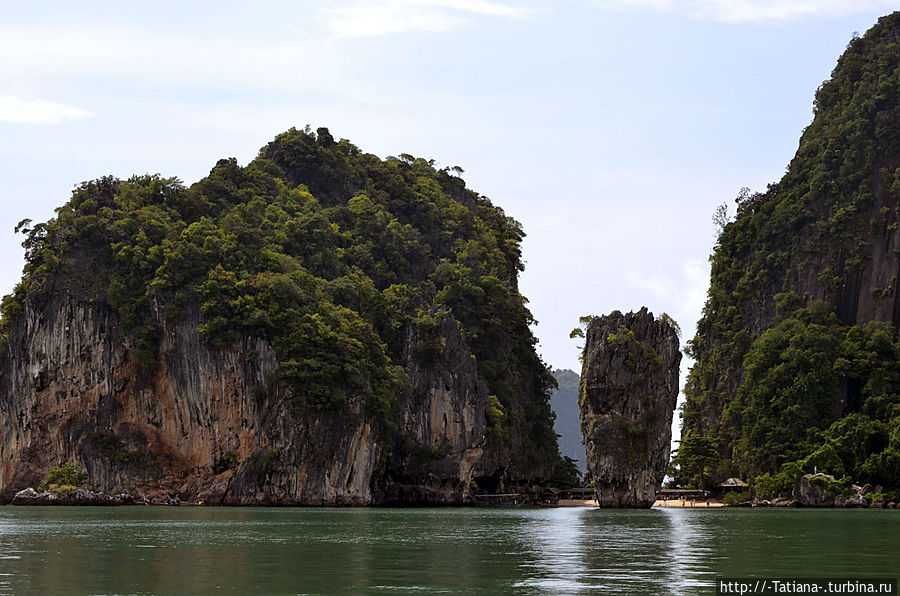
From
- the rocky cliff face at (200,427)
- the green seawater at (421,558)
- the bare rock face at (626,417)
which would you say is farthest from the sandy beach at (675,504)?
the green seawater at (421,558)

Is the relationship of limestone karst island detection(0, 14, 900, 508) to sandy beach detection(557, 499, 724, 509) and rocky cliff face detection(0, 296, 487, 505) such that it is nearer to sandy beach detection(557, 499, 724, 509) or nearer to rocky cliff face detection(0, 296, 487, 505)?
rocky cliff face detection(0, 296, 487, 505)

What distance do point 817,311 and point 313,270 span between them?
→ 153ft

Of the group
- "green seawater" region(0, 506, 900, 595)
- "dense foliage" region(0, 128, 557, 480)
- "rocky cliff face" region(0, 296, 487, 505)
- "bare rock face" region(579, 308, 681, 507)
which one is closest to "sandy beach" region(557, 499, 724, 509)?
"dense foliage" region(0, 128, 557, 480)

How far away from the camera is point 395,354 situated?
98.6 m

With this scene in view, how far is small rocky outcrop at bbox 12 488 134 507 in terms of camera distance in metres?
85.5

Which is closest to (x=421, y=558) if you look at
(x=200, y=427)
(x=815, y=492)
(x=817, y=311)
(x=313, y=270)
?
(x=200, y=427)

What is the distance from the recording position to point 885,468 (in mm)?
84188

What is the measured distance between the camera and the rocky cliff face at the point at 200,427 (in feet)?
277

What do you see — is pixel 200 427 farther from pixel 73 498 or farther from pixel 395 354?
pixel 395 354

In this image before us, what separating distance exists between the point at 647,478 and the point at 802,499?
14.7 metres

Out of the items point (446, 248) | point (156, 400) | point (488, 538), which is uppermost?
point (446, 248)

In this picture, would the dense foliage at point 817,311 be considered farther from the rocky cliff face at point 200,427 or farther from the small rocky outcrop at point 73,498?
the small rocky outcrop at point 73,498

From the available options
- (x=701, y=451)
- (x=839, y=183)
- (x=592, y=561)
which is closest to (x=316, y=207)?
(x=701, y=451)

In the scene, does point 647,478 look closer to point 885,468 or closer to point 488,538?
point 885,468
